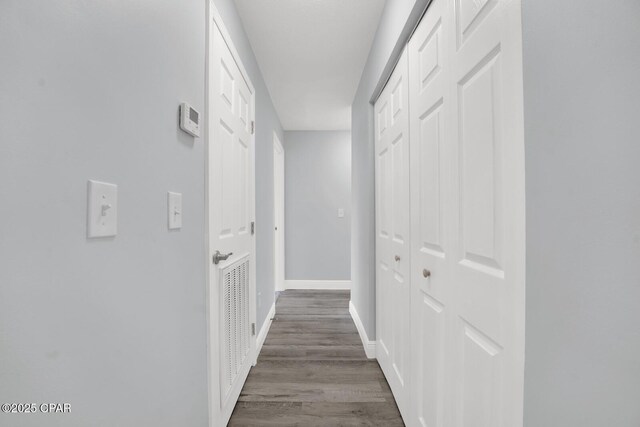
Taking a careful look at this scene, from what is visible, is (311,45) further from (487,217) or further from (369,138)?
(487,217)

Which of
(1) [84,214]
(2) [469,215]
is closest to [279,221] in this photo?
(2) [469,215]

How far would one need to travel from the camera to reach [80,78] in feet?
1.93

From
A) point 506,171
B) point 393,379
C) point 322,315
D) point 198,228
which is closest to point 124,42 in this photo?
point 198,228

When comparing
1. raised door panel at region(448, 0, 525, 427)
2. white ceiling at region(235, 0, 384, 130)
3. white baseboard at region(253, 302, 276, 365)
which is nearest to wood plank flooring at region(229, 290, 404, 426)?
white baseboard at region(253, 302, 276, 365)

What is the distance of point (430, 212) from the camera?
3.93 ft

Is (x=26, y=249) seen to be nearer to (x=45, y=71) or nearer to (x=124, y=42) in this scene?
(x=45, y=71)

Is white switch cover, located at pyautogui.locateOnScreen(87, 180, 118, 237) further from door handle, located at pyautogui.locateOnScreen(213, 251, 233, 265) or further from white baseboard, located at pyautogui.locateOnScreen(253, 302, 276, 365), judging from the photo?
white baseboard, located at pyautogui.locateOnScreen(253, 302, 276, 365)

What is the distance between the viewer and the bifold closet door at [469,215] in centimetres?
69

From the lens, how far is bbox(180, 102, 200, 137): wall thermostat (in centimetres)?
106

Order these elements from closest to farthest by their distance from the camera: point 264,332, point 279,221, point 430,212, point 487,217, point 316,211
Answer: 1. point 487,217
2. point 430,212
3. point 264,332
4. point 279,221
5. point 316,211

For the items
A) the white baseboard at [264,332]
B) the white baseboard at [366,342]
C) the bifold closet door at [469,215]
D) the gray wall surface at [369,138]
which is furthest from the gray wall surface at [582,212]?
the white baseboard at [264,332]

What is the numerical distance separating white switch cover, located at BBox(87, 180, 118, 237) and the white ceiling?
1.68m

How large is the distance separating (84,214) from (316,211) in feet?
12.6

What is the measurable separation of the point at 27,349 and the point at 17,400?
8 centimetres
